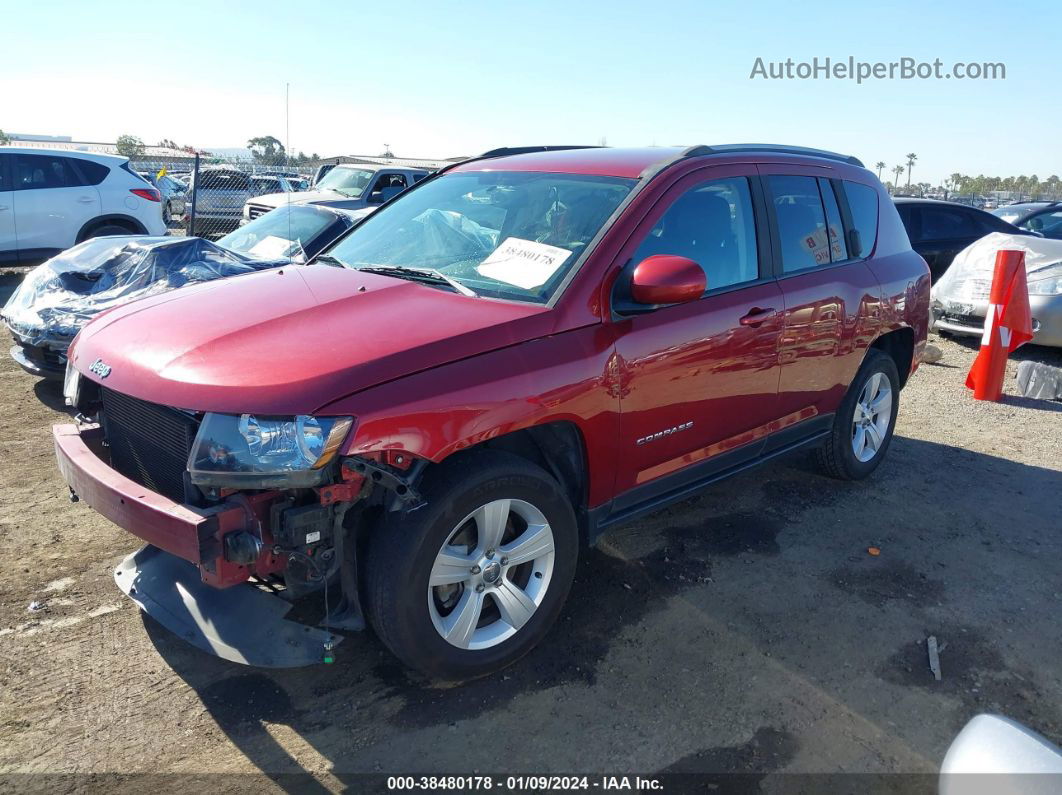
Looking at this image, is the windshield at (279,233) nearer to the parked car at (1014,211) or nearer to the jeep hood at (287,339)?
the jeep hood at (287,339)

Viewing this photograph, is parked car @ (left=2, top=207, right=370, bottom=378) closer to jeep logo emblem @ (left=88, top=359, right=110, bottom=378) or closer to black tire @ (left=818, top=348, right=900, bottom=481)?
jeep logo emblem @ (left=88, top=359, right=110, bottom=378)

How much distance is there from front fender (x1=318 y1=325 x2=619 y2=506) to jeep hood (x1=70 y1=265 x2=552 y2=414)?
60mm

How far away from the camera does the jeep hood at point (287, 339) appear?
253 centimetres

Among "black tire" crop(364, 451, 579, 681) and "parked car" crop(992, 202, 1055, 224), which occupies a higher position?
"parked car" crop(992, 202, 1055, 224)

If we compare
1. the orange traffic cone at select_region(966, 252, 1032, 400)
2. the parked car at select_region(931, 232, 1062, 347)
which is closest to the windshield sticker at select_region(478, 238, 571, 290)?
the orange traffic cone at select_region(966, 252, 1032, 400)

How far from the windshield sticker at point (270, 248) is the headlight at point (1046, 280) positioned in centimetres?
749

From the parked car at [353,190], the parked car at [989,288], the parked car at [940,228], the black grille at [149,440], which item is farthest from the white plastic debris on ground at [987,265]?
the black grille at [149,440]

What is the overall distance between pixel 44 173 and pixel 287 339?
1054 cm

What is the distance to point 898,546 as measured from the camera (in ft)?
14.0

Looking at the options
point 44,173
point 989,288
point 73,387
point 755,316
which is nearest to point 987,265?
point 989,288

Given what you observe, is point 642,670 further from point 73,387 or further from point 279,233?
point 279,233

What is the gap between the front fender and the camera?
2.53m

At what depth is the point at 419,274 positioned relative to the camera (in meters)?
3.39

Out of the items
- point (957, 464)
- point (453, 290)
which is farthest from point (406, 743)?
point (957, 464)
